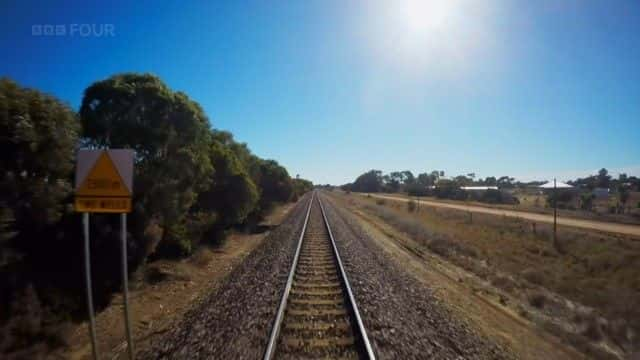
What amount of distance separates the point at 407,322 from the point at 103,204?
5.72m

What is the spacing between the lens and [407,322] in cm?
686

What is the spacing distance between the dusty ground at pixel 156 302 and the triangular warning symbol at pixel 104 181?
2962mm

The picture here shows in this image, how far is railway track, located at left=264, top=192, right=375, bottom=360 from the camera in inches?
216

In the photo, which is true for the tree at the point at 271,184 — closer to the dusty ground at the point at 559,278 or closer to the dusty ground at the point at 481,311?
the dusty ground at the point at 559,278

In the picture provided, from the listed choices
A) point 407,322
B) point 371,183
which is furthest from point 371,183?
point 407,322

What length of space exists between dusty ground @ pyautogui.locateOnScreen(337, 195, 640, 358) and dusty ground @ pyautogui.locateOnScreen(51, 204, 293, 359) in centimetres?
815

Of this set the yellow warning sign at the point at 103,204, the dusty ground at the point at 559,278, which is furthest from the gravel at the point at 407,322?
the yellow warning sign at the point at 103,204

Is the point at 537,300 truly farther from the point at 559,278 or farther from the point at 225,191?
the point at 225,191

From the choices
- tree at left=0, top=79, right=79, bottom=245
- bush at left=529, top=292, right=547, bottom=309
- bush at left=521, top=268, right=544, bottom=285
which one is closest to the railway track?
tree at left=0, top=79, right=79, bottom=245

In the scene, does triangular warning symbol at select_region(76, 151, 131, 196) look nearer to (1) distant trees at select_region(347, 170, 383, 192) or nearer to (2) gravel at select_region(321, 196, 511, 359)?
(2) gravel at select_region(321, 196, 511, 359)

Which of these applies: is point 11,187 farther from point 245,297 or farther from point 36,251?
point 245,297

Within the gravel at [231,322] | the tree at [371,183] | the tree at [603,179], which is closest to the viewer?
the gravel at [231,322]

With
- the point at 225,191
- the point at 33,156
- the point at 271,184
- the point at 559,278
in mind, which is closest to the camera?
the point at 33,156

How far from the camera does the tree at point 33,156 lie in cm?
585
